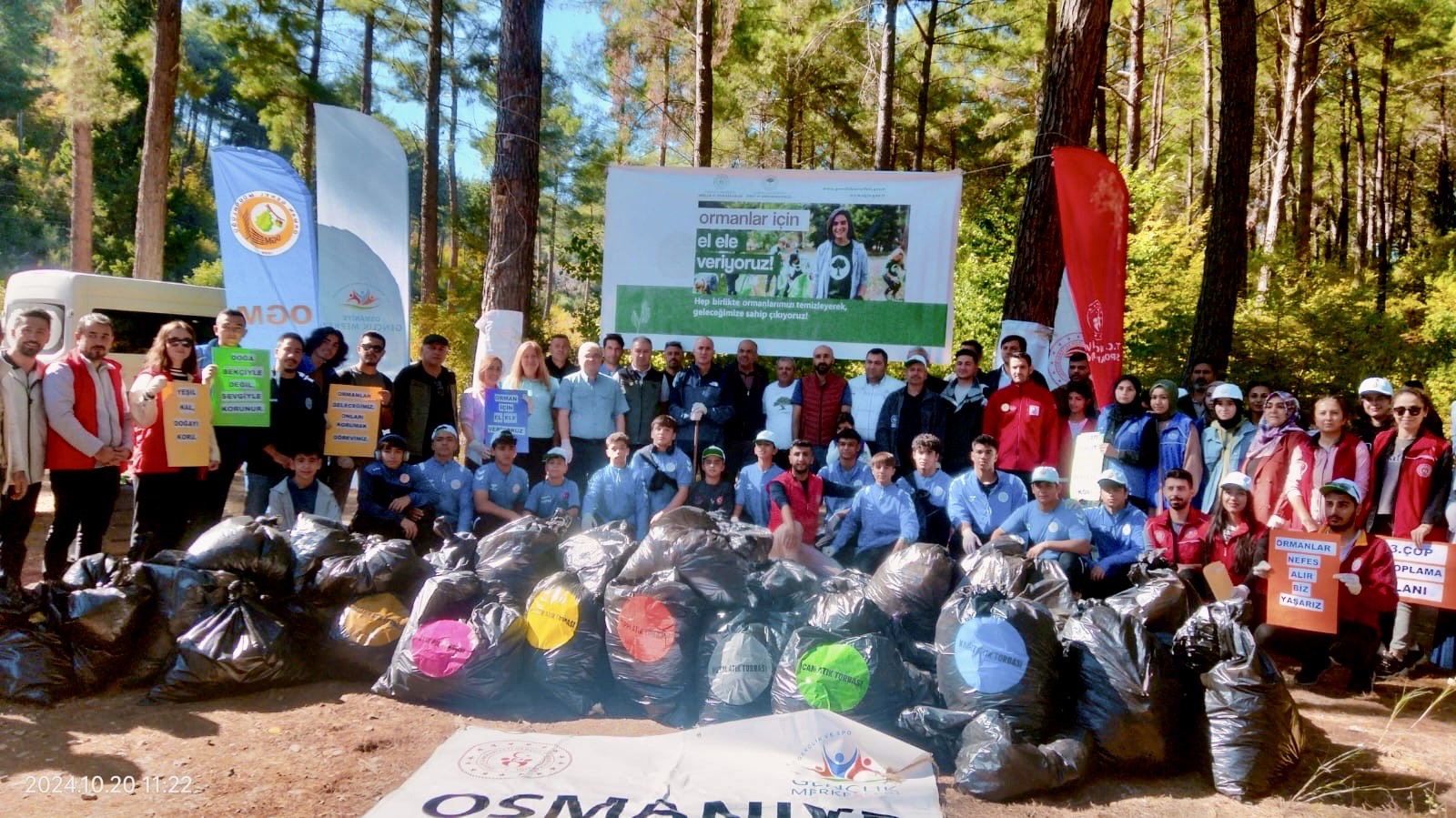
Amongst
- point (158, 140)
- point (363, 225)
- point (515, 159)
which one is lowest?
point (363, 225)

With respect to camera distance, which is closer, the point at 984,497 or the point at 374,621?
the point at 374,621

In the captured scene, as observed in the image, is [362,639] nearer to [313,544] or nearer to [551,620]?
[313,544]

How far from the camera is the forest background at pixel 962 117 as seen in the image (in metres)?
12.6

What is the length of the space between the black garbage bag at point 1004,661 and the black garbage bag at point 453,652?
1.88m

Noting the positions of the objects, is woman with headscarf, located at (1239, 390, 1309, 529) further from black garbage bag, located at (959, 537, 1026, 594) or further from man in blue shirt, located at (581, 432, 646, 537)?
man in blue shirt, located at (581, 432, 646, 537)

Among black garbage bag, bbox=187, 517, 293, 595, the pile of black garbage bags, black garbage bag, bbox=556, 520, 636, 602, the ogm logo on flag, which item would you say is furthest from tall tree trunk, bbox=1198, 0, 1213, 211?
black garbage bag, bbox=187, 517, 293, 595

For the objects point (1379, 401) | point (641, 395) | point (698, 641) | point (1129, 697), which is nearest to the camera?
point (1129, 697)

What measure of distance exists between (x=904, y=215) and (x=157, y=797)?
6337 millimetres

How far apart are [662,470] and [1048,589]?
257cm

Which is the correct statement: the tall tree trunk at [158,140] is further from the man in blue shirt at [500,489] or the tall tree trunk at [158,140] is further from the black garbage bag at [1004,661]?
the black garbage bag at [1004,661]

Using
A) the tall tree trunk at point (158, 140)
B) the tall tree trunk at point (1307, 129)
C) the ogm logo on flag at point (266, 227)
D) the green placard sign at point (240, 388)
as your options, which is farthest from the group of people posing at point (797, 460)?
the tall tree trunk at point (1307, 129)

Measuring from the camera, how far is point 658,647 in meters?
4.16

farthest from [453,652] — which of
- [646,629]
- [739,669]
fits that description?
[739,669]

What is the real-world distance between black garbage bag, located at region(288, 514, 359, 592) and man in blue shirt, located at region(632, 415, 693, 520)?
1882mm
